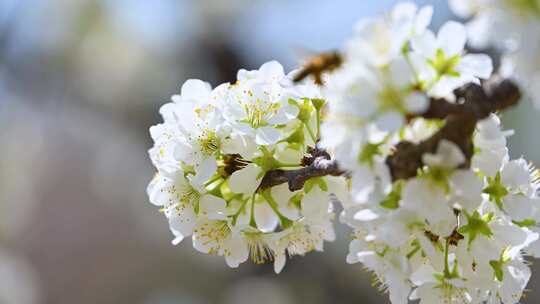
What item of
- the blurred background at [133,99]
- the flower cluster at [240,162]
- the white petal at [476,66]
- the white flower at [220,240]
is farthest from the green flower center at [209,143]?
the blurred background at [133,99]

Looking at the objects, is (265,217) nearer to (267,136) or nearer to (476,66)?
(267,136)

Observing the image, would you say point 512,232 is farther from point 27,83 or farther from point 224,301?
point 224,301

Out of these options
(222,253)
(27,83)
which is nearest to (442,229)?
(222,253)

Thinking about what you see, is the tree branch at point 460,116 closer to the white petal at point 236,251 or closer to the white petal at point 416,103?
the white petal at point 416,103

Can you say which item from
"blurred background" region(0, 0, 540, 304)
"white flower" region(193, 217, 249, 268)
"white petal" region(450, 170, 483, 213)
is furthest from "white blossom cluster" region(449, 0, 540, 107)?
"blurred background" region(0, 0, 540, 304)

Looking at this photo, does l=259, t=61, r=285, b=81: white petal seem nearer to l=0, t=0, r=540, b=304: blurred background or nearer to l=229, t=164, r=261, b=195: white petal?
l=229, t=164, r=261, b=195: white petal

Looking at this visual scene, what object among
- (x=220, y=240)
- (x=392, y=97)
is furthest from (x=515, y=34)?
(x=220, y=240)
